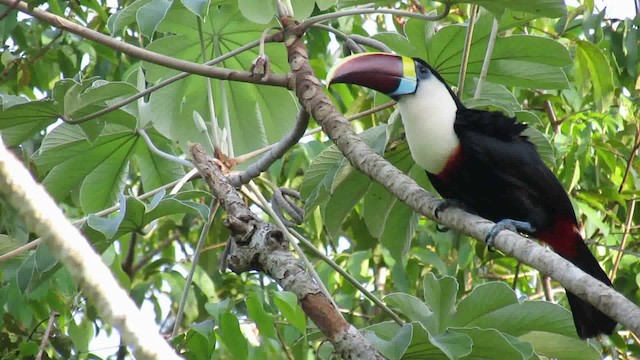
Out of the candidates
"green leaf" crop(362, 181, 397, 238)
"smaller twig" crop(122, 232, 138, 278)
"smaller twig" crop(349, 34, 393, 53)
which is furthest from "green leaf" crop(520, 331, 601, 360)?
"smaller twig" crop(122, 232, 138, 278)

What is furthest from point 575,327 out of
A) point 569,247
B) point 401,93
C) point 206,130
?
point 206,130

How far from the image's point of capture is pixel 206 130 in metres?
2.47

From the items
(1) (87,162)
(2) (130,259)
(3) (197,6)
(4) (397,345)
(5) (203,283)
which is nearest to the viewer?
(4) (397,345)

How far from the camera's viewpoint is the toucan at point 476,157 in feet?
8.13

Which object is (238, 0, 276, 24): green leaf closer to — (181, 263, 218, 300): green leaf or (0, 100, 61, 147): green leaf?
(0, 100, 61, 147): green leaf

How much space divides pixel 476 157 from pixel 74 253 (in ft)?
6.09

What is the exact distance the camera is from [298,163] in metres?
3.69

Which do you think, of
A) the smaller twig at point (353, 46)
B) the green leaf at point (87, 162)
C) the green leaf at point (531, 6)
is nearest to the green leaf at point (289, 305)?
the green leaf at point (531, 6)

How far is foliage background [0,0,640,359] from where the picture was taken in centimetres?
211

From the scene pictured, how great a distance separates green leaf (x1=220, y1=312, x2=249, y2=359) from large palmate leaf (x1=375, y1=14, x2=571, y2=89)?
100 cm

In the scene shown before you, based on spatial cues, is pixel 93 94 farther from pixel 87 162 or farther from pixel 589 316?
pixel 589 316

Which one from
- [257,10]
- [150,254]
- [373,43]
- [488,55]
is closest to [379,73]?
[373,43]

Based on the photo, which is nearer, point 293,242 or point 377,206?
point 293,242

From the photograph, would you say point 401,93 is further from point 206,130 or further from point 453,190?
point 206,130
